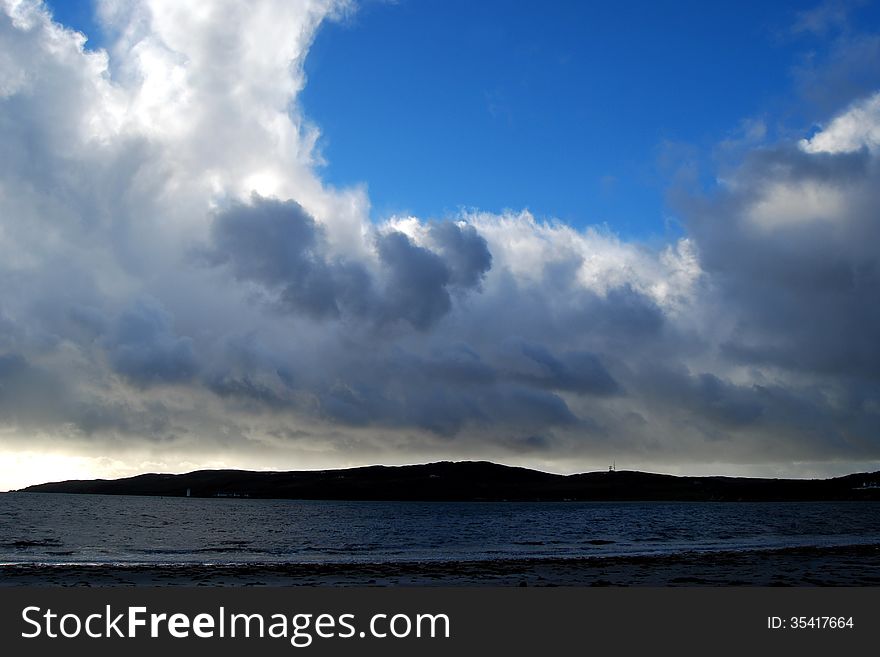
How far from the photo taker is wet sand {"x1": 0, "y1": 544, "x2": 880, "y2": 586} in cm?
4075

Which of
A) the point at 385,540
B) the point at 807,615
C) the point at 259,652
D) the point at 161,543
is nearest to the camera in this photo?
the point at 259,652

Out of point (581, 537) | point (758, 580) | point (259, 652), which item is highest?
point (259, 652)

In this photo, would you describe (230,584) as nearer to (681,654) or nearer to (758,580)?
(681,654)

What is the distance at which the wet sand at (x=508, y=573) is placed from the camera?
134 feet

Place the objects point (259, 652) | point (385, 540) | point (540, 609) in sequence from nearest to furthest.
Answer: point (259, 652) < point (540, 609) < point (385, 540)

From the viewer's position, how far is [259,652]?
70.3ft

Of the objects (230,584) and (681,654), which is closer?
(681,654)

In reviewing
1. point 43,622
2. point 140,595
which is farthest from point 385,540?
point 43,622

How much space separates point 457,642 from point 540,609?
713 cm

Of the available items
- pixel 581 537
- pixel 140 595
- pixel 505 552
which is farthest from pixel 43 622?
pixel 581 537

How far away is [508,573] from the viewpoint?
4619 centimetres

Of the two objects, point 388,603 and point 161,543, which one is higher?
point 388,603

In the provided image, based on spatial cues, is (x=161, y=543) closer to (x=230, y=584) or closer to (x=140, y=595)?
(x=230, y=584)

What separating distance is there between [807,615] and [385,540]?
68887mm
